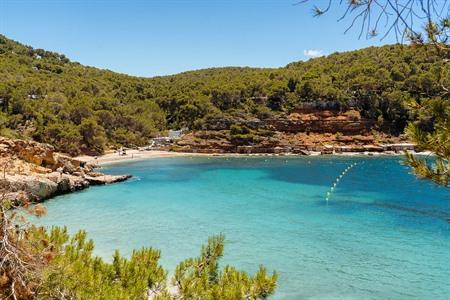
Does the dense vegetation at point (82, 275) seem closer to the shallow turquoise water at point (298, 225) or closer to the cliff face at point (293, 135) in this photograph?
the shallow turquoise water at point (298, 225)

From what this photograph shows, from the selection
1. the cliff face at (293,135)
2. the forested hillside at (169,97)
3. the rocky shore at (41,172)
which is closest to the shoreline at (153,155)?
the cliff face at (293,135)

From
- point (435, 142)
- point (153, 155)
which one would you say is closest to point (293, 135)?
point (153, 155)

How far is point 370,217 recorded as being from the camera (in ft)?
74.3

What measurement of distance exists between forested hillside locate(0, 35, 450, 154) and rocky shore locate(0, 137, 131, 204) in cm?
1599

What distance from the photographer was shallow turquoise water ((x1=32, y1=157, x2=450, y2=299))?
13.6 m

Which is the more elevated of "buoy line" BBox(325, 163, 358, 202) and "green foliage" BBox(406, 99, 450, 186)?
"green foliage" BBox(406, 99, 450, 186)

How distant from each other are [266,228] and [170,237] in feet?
16.6

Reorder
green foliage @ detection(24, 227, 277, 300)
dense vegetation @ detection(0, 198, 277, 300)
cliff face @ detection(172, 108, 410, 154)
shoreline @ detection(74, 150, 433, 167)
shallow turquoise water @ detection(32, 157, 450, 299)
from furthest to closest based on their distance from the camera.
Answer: cliff face @ detection(172, 108, 410, 154)
shoreline @ detection(74, 150, 433, 167)
shallow turquoise water @ detection(32, 157, 450, 299)
green foliage @ detection(24, 227, 277, 300)
dense vegetation @ detection(0, 198, 277, 300)

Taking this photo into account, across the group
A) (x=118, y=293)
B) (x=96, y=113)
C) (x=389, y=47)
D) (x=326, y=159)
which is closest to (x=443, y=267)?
(x=118, y=293)

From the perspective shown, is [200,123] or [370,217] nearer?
[370,217]

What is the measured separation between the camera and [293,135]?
67.6 m

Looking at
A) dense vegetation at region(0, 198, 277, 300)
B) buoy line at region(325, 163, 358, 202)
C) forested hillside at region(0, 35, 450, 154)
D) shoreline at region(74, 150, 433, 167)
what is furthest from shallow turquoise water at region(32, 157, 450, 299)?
forested hillside at region(0, 35, 450, 154)

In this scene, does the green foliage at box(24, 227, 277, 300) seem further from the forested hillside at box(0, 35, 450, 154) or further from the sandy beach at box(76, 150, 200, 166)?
the sandy beach at box(76, 150, 200, 166)

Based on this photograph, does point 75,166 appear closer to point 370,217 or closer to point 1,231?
point 370,217
